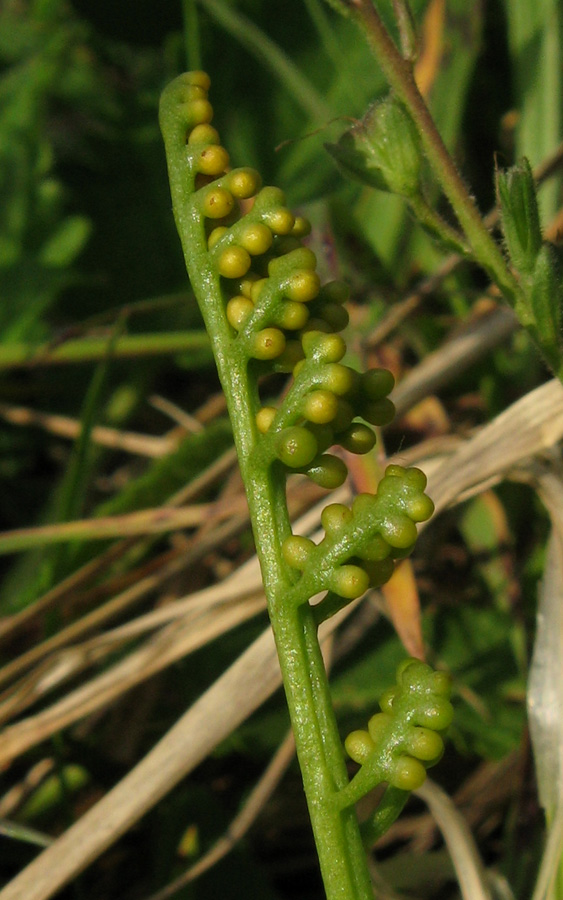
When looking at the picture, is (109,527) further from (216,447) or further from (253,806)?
(253,806)

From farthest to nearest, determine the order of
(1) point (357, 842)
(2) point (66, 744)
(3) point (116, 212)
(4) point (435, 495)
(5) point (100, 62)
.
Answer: (5) point (100, 62), (3) point (116, 212), (2) point (66, 744), (4) point (435, 495), (1) point (357, 842)

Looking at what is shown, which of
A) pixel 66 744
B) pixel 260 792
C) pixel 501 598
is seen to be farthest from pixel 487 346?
pixel 66 744

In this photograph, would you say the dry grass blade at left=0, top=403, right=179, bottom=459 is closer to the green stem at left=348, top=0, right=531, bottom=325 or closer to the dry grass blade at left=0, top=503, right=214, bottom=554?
the dry grass blade at left=0, top=503, right=214, bottom=554

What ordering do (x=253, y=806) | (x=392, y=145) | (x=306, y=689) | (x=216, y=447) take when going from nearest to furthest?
1. (x=306, y=689)
2. (x=392, y=145)
3. (x=253, y=806)
4. (x=216, y=447)

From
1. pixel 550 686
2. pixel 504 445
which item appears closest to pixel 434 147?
pixel 504 445

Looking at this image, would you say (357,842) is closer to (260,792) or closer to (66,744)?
(260,792)

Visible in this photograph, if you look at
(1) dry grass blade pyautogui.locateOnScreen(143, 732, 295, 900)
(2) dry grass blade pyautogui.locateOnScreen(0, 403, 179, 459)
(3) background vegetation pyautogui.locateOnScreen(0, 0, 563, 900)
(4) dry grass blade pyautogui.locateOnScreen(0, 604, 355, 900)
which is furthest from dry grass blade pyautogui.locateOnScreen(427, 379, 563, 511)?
(2) dry grass blade pyautogui.locateOnScreen(0, 403, 179, 459)
